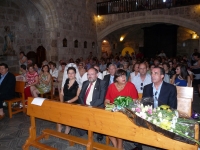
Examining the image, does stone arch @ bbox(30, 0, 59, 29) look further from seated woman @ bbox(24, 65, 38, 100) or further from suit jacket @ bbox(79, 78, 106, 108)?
suit jacket @ bbox(79, 78, 106, 108)

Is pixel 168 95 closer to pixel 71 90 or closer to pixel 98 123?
pixel 98 123

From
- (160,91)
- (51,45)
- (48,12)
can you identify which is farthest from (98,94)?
(48,12)

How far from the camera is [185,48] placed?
1617 centimetres

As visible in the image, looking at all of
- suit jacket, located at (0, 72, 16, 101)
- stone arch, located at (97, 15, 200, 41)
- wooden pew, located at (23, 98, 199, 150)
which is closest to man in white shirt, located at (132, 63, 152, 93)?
wooden pew, located at (23, 98, 199, 150)

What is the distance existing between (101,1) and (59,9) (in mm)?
5255

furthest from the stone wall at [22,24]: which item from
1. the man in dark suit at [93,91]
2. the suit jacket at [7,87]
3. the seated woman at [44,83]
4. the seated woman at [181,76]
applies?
the seated woman at [181,76]

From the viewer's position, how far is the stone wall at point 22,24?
8.90 m

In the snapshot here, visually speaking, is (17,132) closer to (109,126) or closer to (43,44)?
(109,126)

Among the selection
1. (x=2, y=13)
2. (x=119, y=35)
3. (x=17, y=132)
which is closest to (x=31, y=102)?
(x=17, y=132)

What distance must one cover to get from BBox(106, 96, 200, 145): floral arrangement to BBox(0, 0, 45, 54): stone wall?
27.6 feet

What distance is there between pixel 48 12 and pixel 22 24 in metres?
1.65

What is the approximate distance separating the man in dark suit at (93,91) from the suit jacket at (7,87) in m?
2.46

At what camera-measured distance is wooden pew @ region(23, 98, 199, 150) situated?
1.97 meters

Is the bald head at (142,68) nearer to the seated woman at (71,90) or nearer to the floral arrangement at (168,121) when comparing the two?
the seated woman at (71,90)
